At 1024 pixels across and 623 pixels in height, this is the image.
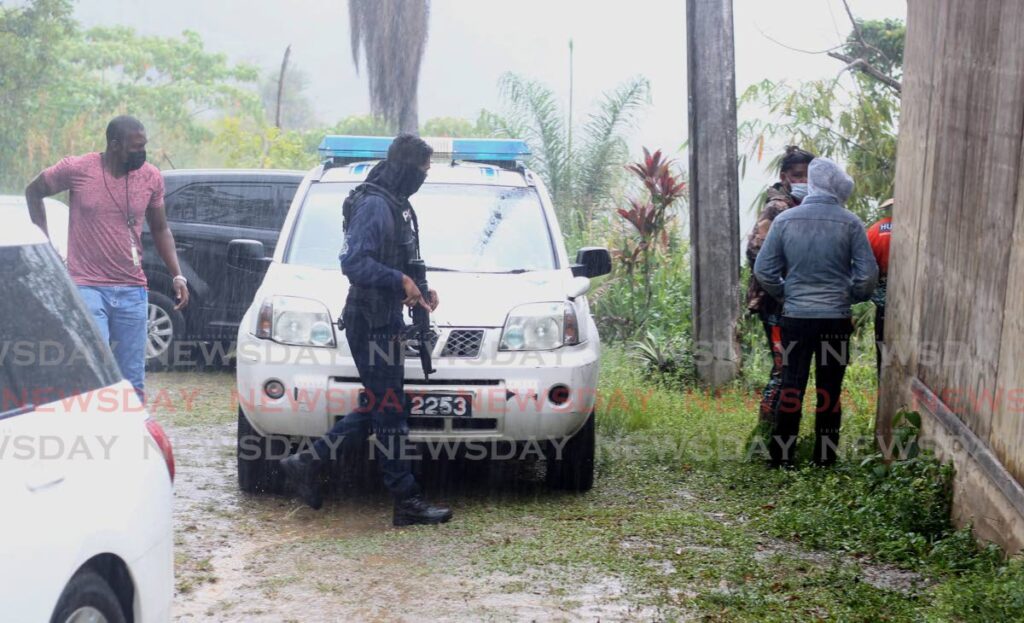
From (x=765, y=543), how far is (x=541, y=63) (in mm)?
146400

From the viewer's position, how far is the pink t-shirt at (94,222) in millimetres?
6242

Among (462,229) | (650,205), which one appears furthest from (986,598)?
(650,205)

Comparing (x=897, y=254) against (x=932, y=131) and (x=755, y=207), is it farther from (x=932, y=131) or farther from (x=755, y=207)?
(x=755, y=207)

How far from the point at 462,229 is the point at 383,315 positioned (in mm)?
1431

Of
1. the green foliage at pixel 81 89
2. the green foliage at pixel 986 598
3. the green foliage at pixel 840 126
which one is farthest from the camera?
the green foliage at pixel 81 89

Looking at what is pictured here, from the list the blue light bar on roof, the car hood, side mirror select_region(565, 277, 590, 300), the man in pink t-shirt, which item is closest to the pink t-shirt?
the man in pink t-shirt

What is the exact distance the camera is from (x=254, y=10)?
162 meters

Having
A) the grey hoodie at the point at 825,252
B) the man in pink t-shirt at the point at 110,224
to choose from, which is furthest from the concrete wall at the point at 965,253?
the man in pink t-shirt at the point at 110,224

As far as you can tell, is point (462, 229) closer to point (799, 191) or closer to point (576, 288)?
point (576, 288)

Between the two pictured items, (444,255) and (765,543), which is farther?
(444,255)

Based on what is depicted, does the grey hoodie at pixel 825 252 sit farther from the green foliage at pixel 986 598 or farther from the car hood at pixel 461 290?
the green foliage at pixel 986 598

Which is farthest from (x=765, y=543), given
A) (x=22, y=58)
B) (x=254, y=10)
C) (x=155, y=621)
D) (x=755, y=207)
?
(x=254, y=10)

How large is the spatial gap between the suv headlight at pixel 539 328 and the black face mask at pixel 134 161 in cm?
216

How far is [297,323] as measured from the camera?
6137mm
